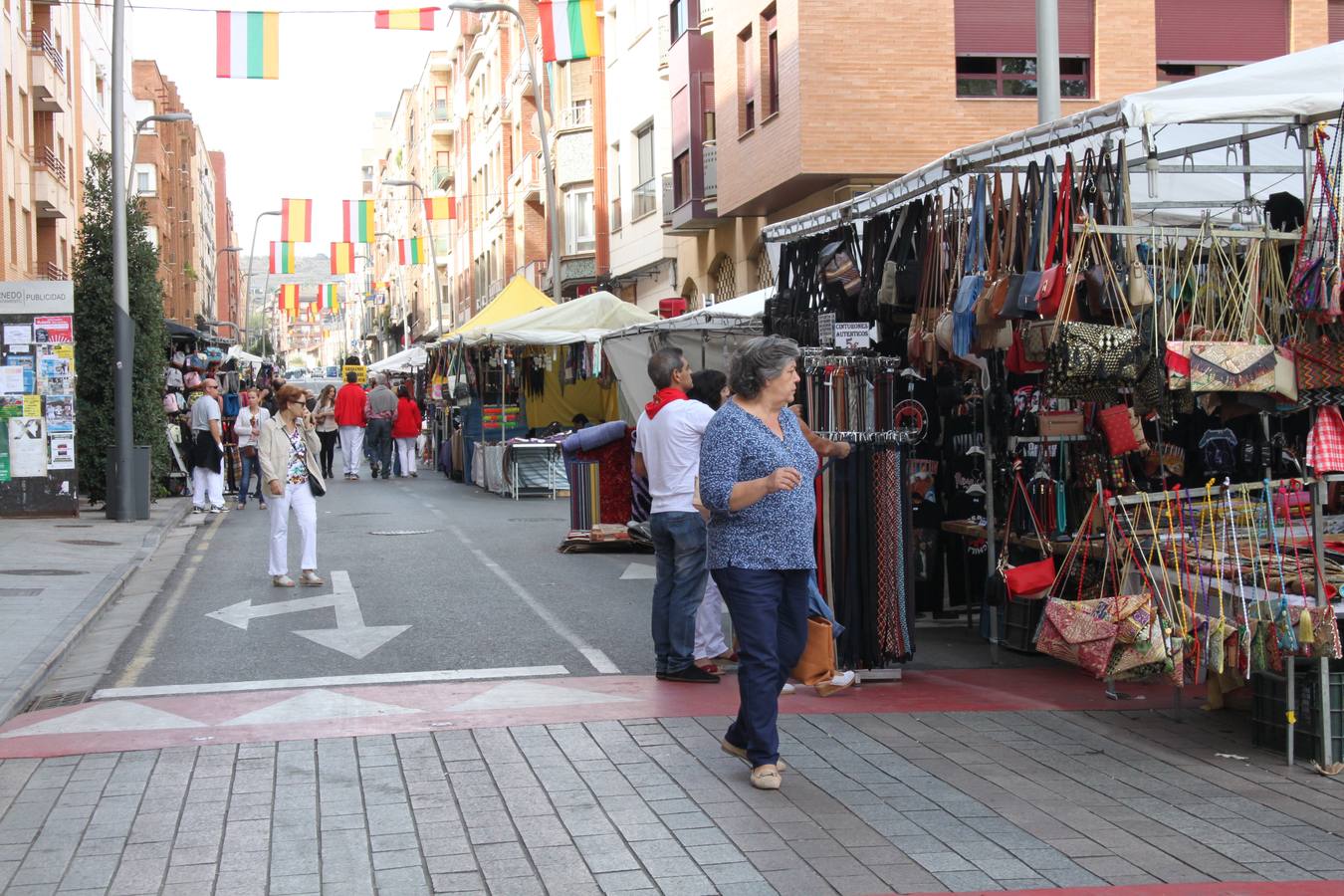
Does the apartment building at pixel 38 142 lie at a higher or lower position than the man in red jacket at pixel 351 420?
higher

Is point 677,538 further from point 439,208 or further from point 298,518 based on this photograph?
point 439,208

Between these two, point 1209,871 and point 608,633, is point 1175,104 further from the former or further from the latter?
point 608,633

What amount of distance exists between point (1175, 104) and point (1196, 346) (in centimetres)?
113

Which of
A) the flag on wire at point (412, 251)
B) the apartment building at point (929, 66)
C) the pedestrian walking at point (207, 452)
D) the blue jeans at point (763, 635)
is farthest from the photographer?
the flag on wire at point (412, 251)

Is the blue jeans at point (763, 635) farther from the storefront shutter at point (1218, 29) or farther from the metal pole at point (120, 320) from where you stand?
the storefront shutter at point (1218, 29)

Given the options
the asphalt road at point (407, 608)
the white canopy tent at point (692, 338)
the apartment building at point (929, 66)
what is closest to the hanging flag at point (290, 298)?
the apartment building at point (929, 66)

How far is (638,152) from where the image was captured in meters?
36.7

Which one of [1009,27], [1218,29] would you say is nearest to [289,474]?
[1009,27]

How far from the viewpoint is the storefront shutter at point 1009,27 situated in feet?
75.7

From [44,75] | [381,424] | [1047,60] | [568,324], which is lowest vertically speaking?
[381,424]

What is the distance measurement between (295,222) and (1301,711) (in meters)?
34.2

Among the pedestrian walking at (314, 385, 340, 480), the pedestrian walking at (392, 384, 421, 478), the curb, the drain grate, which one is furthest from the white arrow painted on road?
the pedestrian walking at (392, 384, 421, 478)

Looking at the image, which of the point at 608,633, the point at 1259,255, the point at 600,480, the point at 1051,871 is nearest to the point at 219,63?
the point at 600,480

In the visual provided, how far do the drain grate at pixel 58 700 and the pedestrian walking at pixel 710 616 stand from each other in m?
3.45
